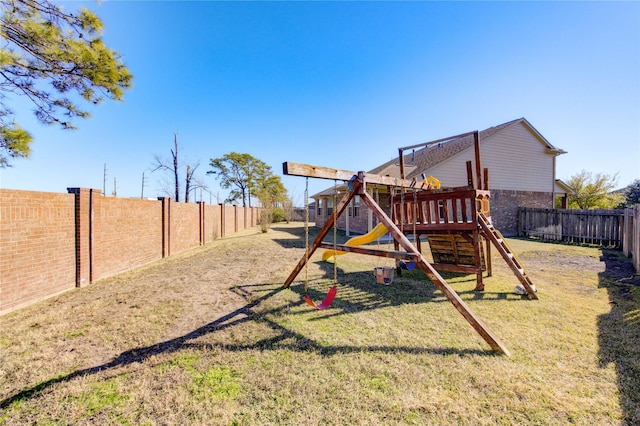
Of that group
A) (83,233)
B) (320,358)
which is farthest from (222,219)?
(320,358)

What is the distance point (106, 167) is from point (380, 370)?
42763 mm

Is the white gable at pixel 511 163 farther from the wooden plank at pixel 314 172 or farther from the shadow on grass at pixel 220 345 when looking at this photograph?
the shadow on grass at pixel 220 345

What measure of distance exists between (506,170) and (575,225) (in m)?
4.91

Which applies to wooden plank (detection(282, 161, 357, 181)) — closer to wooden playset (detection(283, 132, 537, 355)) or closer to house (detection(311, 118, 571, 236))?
wooden playset (detection(283, 132, 537, 355))

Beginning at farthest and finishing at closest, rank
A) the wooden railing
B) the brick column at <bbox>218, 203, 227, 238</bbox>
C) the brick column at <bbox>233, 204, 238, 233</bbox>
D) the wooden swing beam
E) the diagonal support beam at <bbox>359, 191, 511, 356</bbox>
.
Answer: the brick column at <bbox>233, 204, 238, 233</bbox>
the brick column at <bbox>218, 203, 227, 238</bbox>
the wooden railing
the wooden swing beam
the diagonal support beam at <bbox>359, 191, 511, 356</bbox>

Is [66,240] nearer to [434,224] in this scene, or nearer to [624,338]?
[434,224]

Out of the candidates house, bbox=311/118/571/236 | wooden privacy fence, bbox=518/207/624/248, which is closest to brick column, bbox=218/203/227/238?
house, bbox=311/118/571/236

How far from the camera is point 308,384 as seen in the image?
2453 mm

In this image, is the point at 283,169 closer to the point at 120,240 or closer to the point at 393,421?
the point at 393,421

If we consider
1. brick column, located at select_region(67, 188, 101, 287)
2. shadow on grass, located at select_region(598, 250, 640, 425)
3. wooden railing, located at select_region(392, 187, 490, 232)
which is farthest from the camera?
brick column, located at select_region(67, 188, 101, 287)

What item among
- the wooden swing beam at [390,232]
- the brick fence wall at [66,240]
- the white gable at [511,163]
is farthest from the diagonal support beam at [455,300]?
the white gable at [511,163]

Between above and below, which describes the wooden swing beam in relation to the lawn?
above

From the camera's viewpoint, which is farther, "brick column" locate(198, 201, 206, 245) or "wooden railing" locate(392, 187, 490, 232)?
"brick column" locate(198, 201, 206, 245)

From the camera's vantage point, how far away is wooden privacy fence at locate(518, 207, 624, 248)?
11.3m
